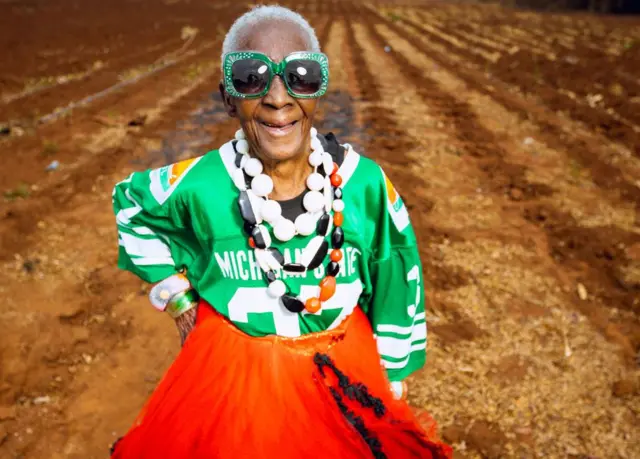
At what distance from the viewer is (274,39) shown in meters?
1.43

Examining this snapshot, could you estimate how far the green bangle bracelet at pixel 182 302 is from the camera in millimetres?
1732

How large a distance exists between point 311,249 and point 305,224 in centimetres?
8

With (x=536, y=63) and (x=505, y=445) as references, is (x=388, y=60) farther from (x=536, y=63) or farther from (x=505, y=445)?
(x=505, y=445)

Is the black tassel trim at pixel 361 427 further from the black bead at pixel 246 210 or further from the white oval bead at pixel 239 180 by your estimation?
the white oval bead at pixel 239 180

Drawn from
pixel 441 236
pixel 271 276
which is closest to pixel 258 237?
pixel 271 276

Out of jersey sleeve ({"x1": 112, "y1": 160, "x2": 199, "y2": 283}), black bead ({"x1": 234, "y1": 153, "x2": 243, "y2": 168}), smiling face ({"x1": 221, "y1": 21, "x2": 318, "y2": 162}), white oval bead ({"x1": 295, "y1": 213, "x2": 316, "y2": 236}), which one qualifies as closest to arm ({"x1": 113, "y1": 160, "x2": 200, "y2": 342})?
jersey sleeve ({"x1": 112, "y1": 160, "x2": 199, "y2": 283})

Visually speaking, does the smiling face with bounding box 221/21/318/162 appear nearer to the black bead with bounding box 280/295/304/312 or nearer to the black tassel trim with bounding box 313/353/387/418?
the black bead with bounding box 280/295/304/312

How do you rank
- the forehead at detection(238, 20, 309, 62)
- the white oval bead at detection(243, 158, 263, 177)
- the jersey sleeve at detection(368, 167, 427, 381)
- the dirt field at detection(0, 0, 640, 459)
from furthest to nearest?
the dirt field at detection(0, 0, 640, 459) < the jersey sleeve at detection(368, 167, 427, 381) < the white oval bead at detection(243, 158, 263, 177) < the forehead at detection(238, 20, 309, 62)

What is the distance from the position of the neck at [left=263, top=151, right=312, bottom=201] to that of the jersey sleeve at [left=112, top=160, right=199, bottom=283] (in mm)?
258

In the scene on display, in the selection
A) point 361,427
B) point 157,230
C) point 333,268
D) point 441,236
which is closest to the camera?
point 361,427

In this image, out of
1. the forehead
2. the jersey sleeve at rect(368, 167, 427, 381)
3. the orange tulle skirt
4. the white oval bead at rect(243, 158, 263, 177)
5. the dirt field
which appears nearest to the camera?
the orange tulle skirt

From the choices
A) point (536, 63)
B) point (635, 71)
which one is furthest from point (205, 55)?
point (635, 71)

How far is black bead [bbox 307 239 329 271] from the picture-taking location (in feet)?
5.10

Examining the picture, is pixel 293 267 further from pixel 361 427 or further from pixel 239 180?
pixel 361 427
